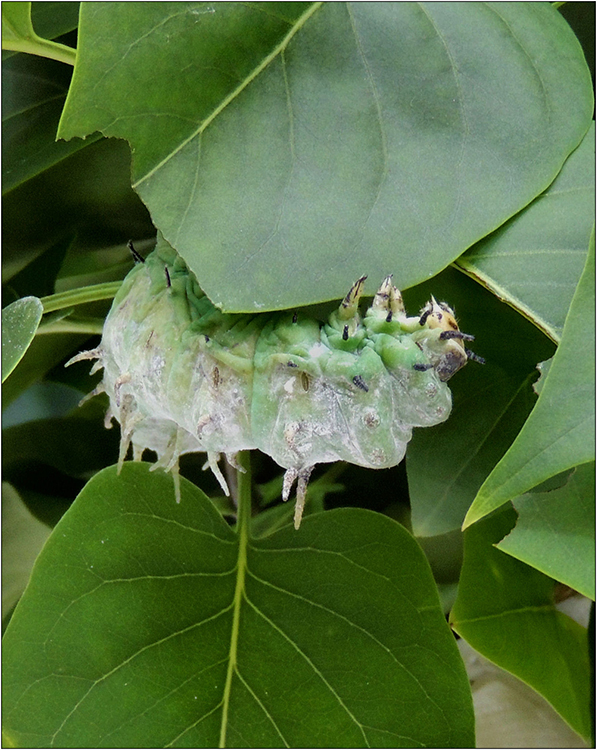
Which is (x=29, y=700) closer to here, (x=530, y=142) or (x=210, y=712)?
(x=210, y=712)

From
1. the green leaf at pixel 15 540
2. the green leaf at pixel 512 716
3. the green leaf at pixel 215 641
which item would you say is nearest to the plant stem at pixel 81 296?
the green leaf at pixel 215 641

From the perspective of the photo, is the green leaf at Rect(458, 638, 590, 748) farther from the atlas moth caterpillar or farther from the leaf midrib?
the leaf midrib

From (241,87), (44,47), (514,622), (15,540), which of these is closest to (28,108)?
(44,47)

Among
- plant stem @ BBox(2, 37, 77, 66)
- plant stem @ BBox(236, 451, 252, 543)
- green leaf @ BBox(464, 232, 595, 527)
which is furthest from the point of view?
plant stem @ BBox(236, 451, 252, 543)

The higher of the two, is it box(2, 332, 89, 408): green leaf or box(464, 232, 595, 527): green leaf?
box(464, 232, 595, 527): green leaf

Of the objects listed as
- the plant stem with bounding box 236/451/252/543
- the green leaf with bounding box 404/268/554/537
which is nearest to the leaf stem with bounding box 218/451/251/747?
the plant stem with bounding box 236/451/252/543

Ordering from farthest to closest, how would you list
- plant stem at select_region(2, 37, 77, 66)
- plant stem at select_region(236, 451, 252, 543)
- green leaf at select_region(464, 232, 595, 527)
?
1. plant stem at select_region(236, 451, 252, 543)
2. plant stem at select_region(2, 37, 77, 66)
3. green leaf at select_region(464, 232, 595, 527)

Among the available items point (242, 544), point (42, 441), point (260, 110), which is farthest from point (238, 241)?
point (42, 441)
